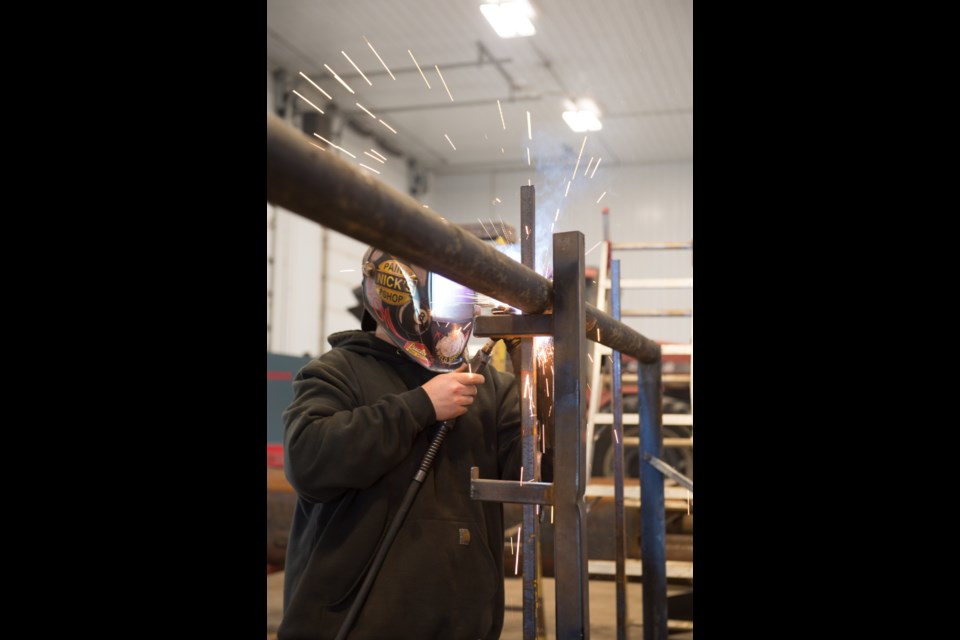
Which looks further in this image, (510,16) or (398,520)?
(510,16)

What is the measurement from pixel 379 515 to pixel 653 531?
101 cm

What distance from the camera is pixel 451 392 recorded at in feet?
6.04

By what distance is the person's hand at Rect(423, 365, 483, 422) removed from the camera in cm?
183

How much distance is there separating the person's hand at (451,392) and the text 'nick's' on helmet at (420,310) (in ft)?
0.35

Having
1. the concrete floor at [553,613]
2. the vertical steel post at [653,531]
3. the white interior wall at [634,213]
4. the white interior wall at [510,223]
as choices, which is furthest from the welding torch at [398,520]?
the white interior wall at [634,213]

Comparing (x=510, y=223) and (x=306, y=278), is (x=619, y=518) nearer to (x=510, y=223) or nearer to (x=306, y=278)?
(x=510, y=223)

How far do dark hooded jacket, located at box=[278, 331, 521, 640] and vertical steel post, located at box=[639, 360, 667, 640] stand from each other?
0.67m

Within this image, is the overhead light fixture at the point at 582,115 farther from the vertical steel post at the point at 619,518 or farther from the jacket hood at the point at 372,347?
the jacket hood at the point at 372,347

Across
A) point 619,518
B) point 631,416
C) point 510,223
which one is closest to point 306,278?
point 510,223
